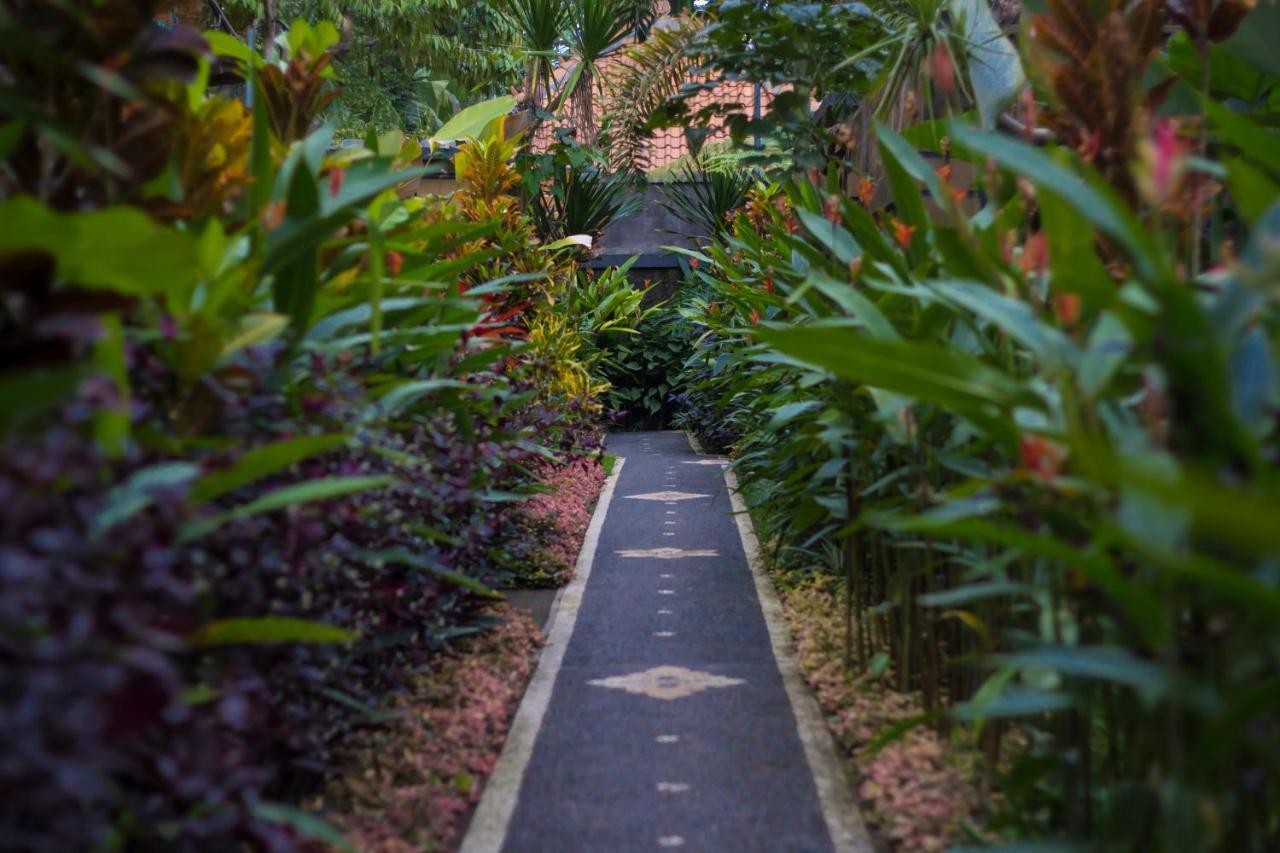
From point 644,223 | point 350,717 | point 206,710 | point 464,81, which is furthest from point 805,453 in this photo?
point 464,81

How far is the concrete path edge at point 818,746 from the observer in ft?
7.75

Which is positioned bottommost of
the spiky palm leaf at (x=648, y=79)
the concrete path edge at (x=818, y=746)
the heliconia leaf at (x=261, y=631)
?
the concrete path edge at (x=818, y=746)

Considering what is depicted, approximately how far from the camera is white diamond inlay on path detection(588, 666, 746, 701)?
10.8 ft

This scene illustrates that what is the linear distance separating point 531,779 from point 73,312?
161 centimetres

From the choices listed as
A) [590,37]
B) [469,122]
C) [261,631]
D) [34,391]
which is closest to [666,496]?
[469,122]

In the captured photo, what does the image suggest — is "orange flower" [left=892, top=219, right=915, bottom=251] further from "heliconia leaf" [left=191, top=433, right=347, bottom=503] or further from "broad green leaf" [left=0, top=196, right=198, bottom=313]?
"broad green leaf" [left=0, top=196, right=198, bottom=313]

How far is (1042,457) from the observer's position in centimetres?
157

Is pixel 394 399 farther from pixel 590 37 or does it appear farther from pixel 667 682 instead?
pixel 590 37

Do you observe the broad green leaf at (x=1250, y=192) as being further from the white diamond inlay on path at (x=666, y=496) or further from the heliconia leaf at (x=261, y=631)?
the white diamond inlay on path at (x=666, y=496)

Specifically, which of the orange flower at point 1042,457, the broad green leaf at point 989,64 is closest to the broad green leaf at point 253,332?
the orange flower at point 1042,457

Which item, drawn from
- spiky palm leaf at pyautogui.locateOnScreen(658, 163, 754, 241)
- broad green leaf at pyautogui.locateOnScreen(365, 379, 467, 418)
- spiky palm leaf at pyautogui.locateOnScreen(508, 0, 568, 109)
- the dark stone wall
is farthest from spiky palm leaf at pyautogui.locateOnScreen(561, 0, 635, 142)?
broad green leaf at pyautogui.locateOnScreen(365, 379, 467, 418)

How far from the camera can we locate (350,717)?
2482mm

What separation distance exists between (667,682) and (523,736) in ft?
1.91

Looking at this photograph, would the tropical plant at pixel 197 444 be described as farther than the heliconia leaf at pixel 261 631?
No
